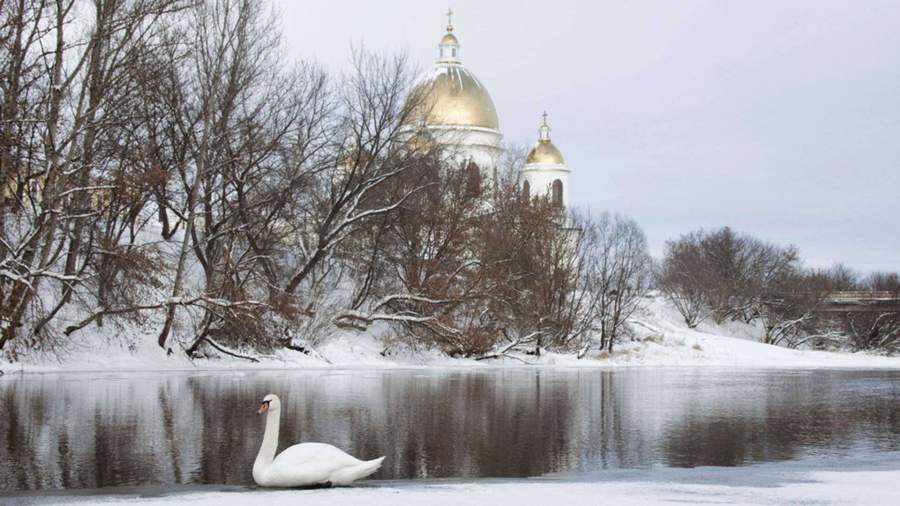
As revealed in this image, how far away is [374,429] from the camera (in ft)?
48.9

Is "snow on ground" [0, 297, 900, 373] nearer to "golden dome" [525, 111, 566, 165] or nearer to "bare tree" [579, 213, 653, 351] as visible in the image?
"bare tree" [579, 213, 653, 351]

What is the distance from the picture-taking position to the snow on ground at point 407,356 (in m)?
29.3

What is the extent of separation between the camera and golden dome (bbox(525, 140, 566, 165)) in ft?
308

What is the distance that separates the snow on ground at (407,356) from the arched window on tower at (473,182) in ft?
25.6

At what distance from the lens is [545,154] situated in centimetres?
9431

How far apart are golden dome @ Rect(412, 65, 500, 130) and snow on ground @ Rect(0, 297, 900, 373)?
23.3 m

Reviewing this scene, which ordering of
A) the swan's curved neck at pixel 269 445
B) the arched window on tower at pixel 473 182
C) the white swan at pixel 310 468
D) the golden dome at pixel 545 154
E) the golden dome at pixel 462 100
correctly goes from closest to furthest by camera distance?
the white swan at pixel 310 468
the swan's curved neck at pixel 269 445
the arched window on tower at pixel 473 182
the golden dome at pixel 462 100
the golden dome at pixel 545 154

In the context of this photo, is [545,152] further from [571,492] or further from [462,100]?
[571,492]

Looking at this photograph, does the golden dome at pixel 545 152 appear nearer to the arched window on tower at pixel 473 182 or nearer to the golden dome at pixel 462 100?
the golden dome at pixel 462 100

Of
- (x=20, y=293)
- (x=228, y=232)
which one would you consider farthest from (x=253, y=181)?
(x=20, y=293)

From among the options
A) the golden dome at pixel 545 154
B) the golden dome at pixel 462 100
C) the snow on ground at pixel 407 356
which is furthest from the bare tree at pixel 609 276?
the golden dome at pixel 545 154

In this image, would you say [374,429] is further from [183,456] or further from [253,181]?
[253,181]

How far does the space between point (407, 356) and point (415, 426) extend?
24.3 meters

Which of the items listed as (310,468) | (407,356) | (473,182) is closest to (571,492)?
(310,468)
